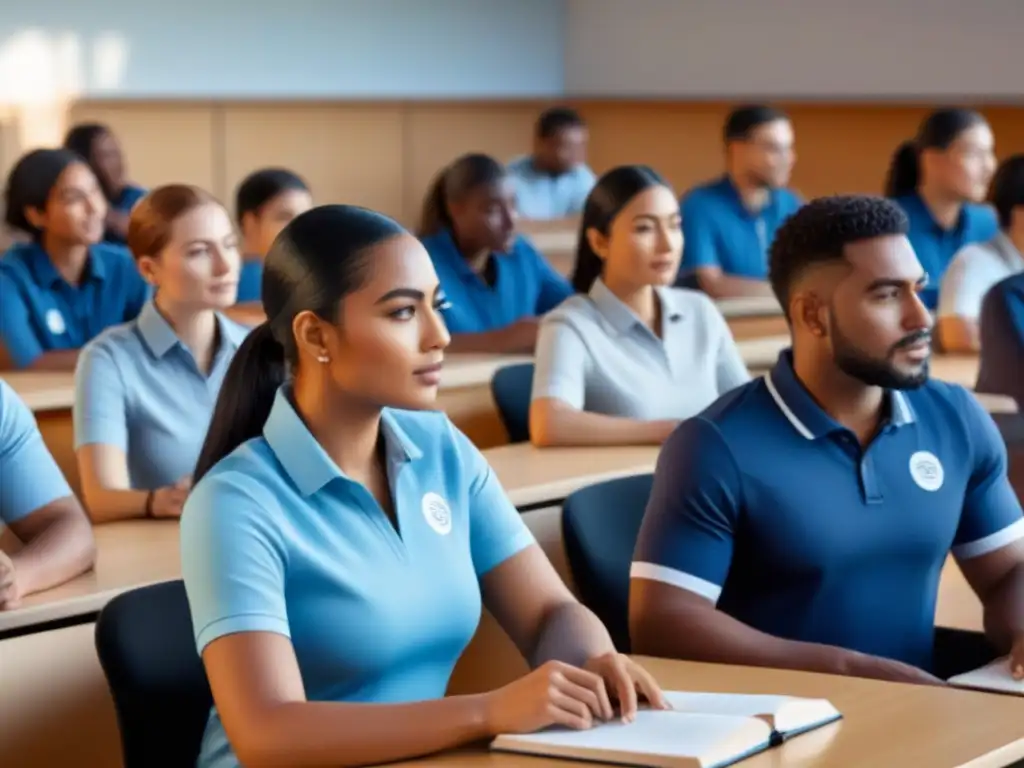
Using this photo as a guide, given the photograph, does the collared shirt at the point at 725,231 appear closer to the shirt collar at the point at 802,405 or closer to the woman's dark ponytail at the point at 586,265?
the woman's dark ponytail at the point at 586,265

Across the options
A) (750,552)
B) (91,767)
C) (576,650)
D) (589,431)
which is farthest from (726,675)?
(589,431)

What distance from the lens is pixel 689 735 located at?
1635mm

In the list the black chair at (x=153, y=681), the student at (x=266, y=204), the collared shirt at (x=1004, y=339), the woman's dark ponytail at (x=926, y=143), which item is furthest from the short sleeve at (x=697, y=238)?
the black chair at (x=153, y=681)

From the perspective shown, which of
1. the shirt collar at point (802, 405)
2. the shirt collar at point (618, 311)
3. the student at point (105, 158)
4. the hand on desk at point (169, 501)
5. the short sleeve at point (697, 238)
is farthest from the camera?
the student at point (105, 158)

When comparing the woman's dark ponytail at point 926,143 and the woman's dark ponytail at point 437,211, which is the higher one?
the woman's dark ponytail at point 926,143

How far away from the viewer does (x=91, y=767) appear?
2369 millimetres

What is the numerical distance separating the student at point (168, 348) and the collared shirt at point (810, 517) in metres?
1.41

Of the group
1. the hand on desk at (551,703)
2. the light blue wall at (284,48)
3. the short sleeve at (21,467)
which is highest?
the light blue wall at (284,48)

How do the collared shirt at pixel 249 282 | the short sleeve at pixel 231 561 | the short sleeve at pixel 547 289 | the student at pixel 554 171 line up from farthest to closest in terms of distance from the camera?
the student at pixel 554 171 < the collared shirt at pixel 249 282 < the short sleeve at pixel 547 289 < the short sleeve at pixel 231 561

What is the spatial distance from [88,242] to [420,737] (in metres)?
3.55

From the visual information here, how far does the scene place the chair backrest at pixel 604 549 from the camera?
7.89 feet

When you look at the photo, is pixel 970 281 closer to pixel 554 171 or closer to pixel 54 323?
pixel 54 323

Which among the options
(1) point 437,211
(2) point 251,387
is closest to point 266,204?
(1) point 437,211

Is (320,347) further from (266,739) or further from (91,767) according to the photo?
(91,767)
